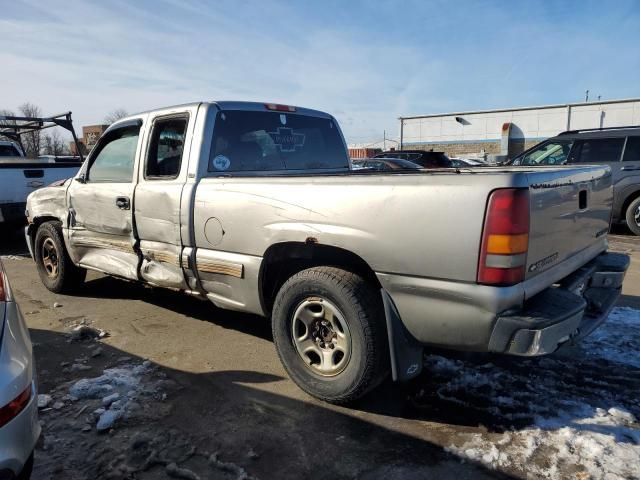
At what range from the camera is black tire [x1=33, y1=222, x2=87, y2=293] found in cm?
537

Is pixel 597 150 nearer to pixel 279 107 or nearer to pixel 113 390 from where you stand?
pixel 279 107

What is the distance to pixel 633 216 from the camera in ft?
30.6

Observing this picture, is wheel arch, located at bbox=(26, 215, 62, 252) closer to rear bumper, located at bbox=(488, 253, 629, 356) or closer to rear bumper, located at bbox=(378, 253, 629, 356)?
rear bumper, located at bbox=(378, 253, 629, 356)

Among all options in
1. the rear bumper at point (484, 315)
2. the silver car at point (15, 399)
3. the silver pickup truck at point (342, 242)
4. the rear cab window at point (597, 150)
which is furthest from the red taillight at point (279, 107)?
the rear cab window at point (597, 150)

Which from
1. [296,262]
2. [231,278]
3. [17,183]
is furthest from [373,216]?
[17,183]

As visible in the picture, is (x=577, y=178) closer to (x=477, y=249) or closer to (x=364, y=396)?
(x=477, y=249)

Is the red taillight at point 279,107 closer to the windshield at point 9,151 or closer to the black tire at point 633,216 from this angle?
the black tire at point 633,216

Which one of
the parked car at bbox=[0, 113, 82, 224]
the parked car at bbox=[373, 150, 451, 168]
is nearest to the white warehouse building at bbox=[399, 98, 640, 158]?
the parked car at bbox=[373, 150, 451, 168]

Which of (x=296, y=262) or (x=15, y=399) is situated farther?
(x=296, y=262)

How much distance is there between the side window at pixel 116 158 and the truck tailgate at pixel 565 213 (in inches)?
134

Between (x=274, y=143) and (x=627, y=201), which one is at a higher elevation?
(x=274, y=143)

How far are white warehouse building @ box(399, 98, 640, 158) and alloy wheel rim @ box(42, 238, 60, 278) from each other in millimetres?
33498

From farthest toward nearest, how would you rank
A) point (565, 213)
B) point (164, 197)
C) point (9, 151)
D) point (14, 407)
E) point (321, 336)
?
point (9, 151) → point (164, 197) → point (321, 336) → point (565, 213) → point (14, 407)

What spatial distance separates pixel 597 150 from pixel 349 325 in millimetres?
8568
